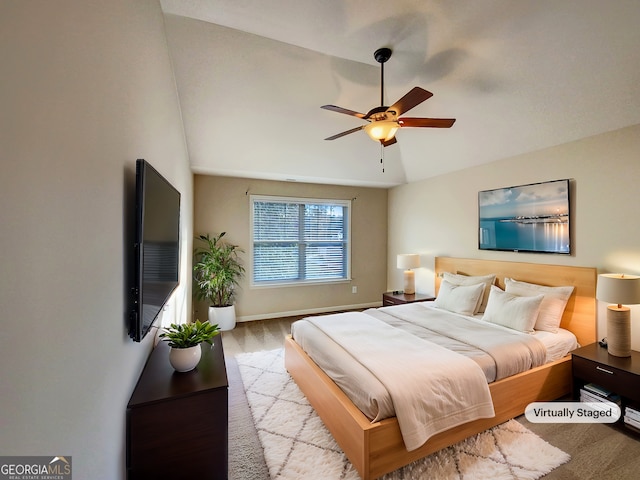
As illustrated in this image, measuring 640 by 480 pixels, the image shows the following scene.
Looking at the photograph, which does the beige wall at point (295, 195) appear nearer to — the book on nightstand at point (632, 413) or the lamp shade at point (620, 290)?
the lamp shade at point (620, 290)

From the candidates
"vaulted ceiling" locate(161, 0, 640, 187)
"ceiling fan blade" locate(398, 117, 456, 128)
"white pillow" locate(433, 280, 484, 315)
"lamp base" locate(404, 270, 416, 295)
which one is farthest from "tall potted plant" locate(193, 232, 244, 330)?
"ceiling fan blade" locate(398, 117, 456, 128)

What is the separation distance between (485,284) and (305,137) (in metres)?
3.00

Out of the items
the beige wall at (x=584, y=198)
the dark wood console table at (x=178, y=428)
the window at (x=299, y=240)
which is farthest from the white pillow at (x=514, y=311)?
the window at (x=299, y=240)

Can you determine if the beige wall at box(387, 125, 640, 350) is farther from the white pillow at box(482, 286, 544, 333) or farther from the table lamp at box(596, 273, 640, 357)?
the white pillow at box(482, 286, 544, 333)

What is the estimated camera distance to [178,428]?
4.65 ft

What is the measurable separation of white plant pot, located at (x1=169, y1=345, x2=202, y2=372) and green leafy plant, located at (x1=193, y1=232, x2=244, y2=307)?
273 centimetres

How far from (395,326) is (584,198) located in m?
2.31

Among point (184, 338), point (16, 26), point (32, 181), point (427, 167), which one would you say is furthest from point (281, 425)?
point (427, 167)

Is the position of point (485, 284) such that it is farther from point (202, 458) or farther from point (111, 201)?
point (111, 201)

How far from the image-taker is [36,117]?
2.24 ft

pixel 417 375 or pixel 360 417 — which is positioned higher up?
pixel 417 375

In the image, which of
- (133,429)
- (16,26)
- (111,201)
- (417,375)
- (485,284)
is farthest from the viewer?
(485,284)

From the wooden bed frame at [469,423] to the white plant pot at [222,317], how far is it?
1.65m

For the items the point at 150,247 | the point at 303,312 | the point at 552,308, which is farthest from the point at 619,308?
the point at 303,312
